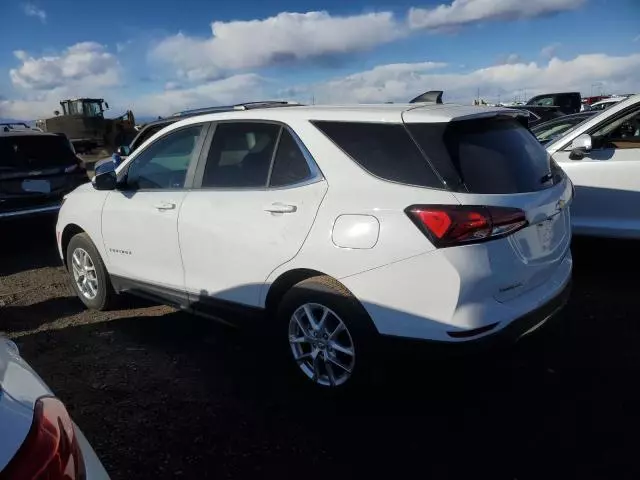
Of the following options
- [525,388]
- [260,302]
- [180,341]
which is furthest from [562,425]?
[180,341]

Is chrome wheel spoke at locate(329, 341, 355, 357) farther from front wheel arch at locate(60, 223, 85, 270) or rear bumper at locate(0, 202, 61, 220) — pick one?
rear bumper at locate(0, 202, 61, 220)

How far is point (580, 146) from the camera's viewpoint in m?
5.08

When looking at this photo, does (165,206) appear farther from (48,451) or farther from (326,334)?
(48,451)

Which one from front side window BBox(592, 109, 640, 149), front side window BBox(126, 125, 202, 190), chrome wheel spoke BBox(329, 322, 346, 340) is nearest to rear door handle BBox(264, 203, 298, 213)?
chrome wheel spoke BBox(329, 322, 346, 340)

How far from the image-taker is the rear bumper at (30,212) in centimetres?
669

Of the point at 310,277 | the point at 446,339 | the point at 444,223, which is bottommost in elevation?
the point at 446,339

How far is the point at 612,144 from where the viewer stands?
531cm

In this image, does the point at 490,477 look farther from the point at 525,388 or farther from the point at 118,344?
the point at 118,344

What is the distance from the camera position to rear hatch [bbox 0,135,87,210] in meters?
6.78

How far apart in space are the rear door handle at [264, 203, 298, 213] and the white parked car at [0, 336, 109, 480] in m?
1.73

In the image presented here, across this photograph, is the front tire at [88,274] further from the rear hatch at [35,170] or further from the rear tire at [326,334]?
the rear hatch at [35,170]

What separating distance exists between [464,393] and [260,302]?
53.4 inches

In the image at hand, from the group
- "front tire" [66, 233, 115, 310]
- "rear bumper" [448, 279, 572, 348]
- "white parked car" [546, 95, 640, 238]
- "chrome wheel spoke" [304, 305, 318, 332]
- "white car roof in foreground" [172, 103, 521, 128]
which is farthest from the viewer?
"white parked car" [546, 95, 640, 238]

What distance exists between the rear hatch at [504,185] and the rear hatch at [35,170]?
573cm
